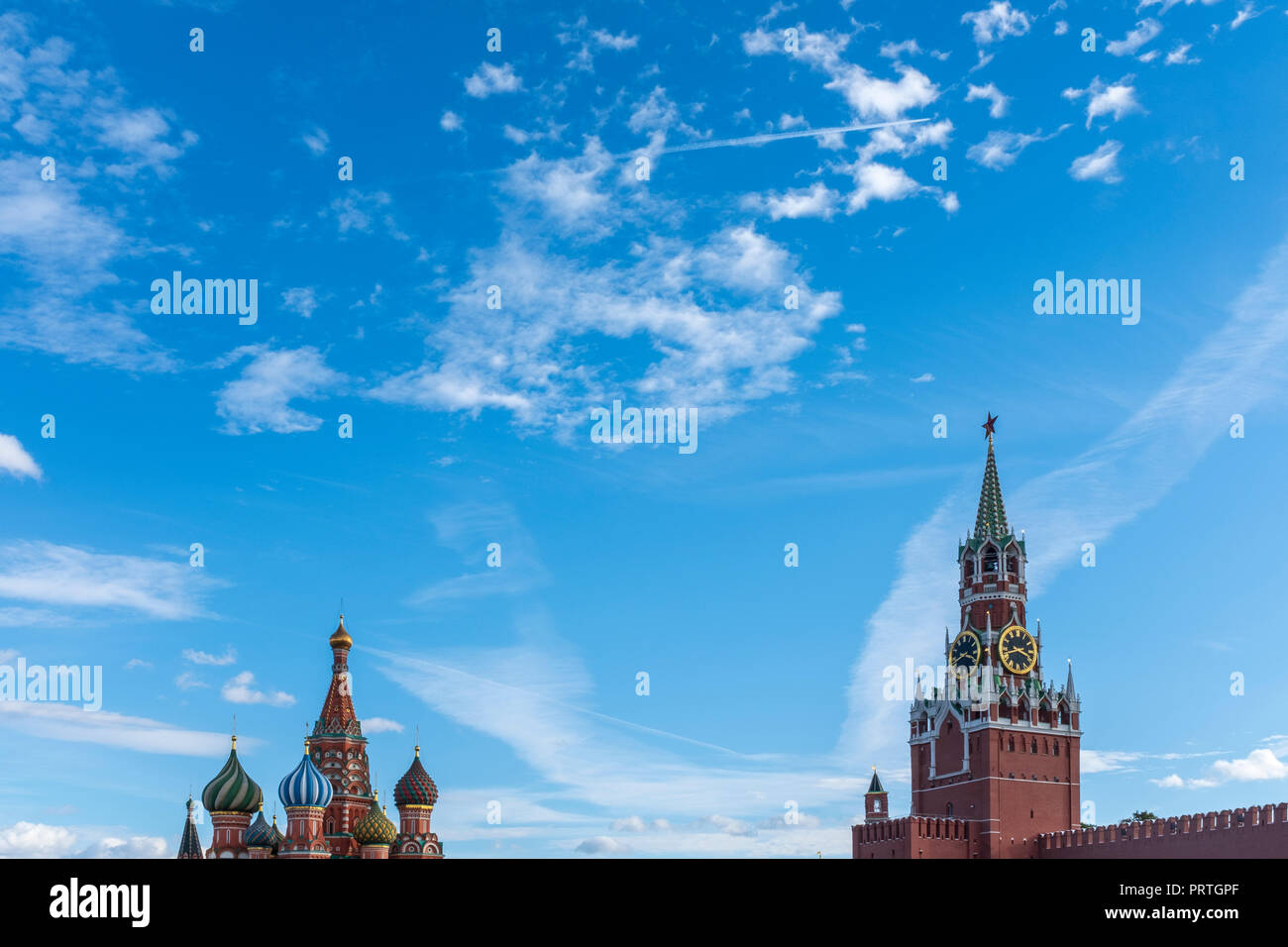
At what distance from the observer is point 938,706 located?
3617 inches

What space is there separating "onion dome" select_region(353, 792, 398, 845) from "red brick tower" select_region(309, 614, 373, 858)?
0.56m

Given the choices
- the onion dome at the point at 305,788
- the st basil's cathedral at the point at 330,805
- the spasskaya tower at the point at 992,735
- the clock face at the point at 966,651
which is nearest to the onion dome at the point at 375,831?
the st basil's cathedral at the point at 330,805

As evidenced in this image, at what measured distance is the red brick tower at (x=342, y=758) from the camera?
98.8m

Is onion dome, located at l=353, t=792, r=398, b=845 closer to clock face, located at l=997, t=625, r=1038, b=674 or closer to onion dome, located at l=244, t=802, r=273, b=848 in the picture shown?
onion dome, located at l=244, t=802, r=273, b=848

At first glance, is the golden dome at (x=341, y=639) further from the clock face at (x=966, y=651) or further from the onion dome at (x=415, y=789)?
the clock face at (x=966, y=651)

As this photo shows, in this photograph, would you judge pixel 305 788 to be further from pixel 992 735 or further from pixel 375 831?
pixel 992 735

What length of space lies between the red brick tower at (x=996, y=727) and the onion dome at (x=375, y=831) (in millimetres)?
38228

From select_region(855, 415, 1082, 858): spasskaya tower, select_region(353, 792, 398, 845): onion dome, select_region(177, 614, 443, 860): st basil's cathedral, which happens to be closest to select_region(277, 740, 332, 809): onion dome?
select_region(177, 614, 443, 860): st basil's cathedral

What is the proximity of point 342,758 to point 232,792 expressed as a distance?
8.95 m

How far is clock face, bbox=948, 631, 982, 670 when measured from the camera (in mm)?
90688
